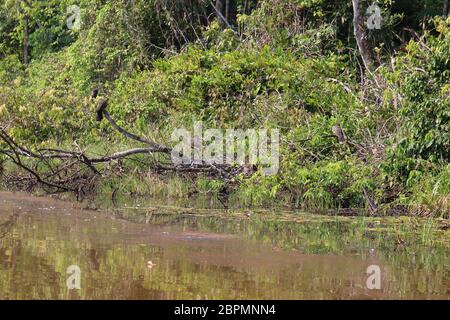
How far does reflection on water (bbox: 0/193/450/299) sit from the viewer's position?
5926mm

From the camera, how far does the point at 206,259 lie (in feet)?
23.5

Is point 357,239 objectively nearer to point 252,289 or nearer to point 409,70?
point 252,289

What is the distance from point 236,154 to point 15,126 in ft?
14.8

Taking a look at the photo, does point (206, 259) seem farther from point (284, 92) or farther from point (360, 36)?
point (360, 36)

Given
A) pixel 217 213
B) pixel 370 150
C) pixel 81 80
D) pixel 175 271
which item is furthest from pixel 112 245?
pixel 81 80

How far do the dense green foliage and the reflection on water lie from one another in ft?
4.84

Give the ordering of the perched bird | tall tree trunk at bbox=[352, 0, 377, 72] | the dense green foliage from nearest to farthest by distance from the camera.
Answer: the dense green foliage
the perched bird
tall tree trunk at bbox=[352, 0, 377, 72]

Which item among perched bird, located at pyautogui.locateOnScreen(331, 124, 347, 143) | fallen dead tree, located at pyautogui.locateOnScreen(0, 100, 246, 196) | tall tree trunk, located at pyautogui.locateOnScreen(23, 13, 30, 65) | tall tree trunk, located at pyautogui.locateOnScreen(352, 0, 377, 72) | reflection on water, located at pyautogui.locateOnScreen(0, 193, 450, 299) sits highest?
tall tree trunk, located at pyautogui.locateOnScreen(23, 13, 30, 65)

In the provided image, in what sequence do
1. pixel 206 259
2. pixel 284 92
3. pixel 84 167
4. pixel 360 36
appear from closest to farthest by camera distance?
1. pixel 206 259
2. pixel 84 167
3. pixel 284 92
4. pixel 360 36

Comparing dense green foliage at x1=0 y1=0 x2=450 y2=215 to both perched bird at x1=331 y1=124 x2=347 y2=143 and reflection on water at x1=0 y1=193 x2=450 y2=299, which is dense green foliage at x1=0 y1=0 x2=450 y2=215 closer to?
perched bird at x1=331 y1=124 x2=347 y2=143

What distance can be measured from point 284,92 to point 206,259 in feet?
21.8

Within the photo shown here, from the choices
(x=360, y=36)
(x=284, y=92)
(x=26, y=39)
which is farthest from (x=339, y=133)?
(x=26, y=39)

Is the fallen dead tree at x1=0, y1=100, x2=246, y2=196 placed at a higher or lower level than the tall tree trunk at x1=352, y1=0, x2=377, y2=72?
lower

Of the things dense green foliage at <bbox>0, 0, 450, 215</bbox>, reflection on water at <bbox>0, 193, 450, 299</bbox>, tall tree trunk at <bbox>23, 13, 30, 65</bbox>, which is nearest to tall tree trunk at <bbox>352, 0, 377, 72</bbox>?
dense green foliage at <bbox>0, 0, 450, 215</bbox>
